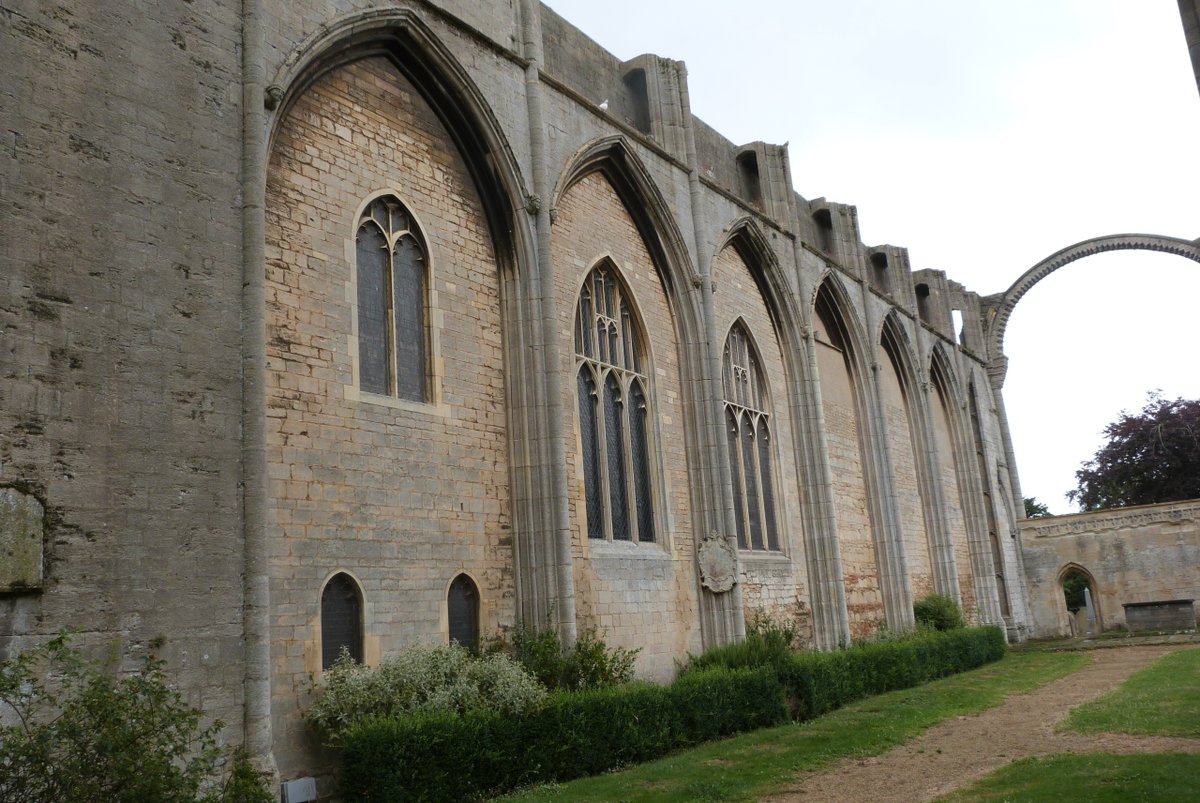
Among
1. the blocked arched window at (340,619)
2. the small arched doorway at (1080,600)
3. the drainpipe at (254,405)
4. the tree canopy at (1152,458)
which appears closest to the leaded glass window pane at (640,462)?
the blocked arched window at (340,619)

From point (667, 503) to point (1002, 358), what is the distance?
22791 millimetres

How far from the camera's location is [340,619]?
960 cm

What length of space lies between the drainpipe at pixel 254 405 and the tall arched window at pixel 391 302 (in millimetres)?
1729

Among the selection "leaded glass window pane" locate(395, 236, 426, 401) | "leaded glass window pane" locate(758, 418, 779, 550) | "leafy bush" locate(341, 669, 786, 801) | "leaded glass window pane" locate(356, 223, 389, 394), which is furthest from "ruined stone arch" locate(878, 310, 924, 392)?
"leaded glass window pane" locate(356, 223, 389, 394)

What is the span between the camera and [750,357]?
1917 centimetres

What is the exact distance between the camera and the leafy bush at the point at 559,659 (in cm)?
1102

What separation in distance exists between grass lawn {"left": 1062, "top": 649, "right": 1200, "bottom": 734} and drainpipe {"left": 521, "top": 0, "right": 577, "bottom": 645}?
5.89 m

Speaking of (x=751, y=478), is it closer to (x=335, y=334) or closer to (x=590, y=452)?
(x=590, y=452)

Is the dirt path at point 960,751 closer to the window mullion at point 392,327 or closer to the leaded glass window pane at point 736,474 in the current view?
the leaded glass window pane at point 736,474

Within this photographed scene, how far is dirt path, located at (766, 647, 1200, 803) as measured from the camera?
873 centimetres

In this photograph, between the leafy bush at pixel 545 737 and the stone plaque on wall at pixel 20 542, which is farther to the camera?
the leafy bush at pixel 545 737

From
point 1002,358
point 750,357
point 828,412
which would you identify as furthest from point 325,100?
point 1002,358

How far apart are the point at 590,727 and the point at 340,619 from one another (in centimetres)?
273

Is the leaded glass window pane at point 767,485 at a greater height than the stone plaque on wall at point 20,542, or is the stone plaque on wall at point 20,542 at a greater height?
the leaded glass window pane at point 767,485
